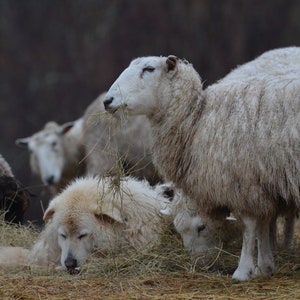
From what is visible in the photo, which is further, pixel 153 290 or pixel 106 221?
pixel 106 221

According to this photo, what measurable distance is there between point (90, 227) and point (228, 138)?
5.57ft

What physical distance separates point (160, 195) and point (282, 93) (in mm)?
2262

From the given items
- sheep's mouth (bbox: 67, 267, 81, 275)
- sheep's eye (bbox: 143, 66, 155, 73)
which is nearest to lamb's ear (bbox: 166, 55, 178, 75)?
sheep's eye (bbox: 143, 66, 155, 73)

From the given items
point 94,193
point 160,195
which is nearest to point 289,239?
point 160,195

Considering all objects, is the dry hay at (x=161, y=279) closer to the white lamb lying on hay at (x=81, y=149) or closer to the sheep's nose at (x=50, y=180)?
the white lamb lying on hay at (x=81, y=149)

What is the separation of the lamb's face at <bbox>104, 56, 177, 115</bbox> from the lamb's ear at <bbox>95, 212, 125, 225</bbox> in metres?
1.13

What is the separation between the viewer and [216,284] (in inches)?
246

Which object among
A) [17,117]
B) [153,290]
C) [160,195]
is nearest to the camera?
[153,290]

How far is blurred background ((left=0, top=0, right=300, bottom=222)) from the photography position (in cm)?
1775

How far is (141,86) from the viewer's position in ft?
22.2

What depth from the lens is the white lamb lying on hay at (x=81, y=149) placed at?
12.0 m

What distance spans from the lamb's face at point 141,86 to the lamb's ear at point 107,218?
1127 mm

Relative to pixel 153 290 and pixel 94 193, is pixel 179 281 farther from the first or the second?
pixel 94 193

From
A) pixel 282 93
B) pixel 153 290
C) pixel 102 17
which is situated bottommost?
pixel 153 290
